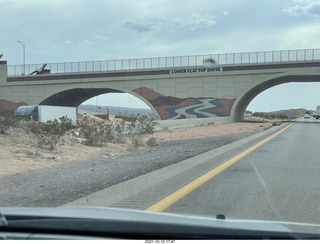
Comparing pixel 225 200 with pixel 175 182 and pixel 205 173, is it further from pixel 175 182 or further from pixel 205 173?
pixel 205 173

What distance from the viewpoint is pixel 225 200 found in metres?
7.25

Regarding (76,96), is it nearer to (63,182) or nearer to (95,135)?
(95,135)

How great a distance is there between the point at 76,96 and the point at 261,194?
3044 inches

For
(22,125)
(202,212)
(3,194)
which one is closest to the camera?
(202,212)

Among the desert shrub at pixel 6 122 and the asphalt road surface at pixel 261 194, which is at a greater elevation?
the desert shrub at pixel 6 122

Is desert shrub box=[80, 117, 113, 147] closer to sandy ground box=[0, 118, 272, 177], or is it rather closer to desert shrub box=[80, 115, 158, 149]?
desert shrub box=[80, 115, 158, 149]

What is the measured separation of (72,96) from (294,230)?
79810mm

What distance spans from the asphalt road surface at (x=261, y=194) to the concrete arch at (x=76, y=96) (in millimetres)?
58370

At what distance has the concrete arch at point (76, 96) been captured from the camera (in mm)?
71562

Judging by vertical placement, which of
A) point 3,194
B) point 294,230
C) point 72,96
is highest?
point 72,96

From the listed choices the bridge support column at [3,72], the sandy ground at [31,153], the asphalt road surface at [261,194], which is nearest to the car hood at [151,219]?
the asphalt road surface at [261,194]

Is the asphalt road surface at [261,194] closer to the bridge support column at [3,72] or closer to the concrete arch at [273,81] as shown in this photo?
the concrete arch at [273,81]

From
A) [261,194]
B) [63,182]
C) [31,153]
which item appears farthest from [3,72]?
[261,194]
